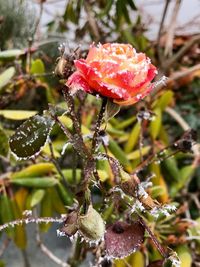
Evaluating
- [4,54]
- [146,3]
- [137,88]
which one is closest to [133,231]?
[137,88]

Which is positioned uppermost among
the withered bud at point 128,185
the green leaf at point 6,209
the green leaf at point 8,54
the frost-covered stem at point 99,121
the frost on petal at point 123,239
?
the frost-covered stem at point 99,121

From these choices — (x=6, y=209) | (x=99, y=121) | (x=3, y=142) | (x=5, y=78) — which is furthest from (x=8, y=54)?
(x=99, y=121)

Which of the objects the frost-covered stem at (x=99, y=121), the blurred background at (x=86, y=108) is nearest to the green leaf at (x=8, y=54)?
the blurred background at (x=86, y=108)

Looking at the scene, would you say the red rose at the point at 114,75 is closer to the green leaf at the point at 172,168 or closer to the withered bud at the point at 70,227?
the withered bud at the point at 70,227

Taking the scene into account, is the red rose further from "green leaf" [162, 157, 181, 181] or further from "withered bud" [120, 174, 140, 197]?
"green leaf" [162, 157, 181, 181]

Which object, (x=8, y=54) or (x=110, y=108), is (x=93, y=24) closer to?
(x=8, y=54)

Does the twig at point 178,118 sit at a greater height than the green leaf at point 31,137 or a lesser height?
lesser
